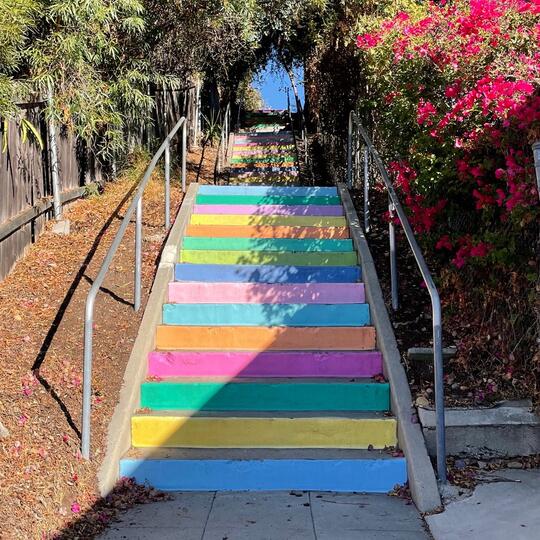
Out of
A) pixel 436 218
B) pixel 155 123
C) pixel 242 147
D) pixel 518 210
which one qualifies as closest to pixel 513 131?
pixel 518 210

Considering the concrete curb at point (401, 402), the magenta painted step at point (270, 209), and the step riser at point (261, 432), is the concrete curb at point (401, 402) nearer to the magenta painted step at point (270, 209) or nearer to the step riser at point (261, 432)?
the step riser at point (261, 432)

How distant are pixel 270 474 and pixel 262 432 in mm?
345

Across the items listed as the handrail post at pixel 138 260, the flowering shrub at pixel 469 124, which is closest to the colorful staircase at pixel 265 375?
the handrail post at pixel 138 260

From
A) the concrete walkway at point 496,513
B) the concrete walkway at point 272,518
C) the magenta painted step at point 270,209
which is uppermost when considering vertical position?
the magenta painted step at point 270,209

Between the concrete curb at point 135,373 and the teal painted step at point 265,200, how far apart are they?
114 centimetres

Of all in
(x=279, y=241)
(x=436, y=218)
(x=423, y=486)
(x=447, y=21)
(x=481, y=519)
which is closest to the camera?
(x=481, y=519)

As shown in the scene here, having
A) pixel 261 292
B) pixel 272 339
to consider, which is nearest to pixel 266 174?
pixel 261 292

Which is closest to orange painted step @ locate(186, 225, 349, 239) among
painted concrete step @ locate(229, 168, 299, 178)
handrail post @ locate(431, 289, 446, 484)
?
handrail post @ locate(431, 289, 446, 484)

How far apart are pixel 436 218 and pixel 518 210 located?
48.9 inches

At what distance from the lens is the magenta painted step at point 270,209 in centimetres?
696

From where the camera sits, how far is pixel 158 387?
4457 mm

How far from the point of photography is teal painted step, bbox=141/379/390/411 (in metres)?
4.43

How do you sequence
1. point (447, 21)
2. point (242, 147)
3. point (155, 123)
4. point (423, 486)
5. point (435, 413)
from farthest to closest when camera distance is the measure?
point (242, 147), point (155, 123), point (447, 21), point (435, 413), point (423, 486)

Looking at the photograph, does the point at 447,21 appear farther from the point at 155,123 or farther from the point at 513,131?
the point at 155,123
